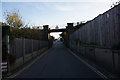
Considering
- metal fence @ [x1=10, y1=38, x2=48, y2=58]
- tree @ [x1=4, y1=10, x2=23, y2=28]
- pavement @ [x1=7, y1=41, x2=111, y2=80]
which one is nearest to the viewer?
pavement @ [x1=7, y1=41, x2=111, y2=80]

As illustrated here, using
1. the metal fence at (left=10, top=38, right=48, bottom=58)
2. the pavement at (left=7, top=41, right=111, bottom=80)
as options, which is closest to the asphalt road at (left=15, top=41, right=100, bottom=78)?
the pavement at (left=7, top=41, right=111, bottom=80)

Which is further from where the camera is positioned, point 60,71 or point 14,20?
point 14,20

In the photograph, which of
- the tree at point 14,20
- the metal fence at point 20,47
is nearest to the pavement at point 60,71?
the metal fence at point 20,47

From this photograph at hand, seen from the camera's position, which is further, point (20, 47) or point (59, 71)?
point (20, 47)

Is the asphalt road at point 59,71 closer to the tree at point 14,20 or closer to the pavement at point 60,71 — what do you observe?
the pavement at point 60,71

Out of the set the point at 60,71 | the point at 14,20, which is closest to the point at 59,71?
the point at 60,71

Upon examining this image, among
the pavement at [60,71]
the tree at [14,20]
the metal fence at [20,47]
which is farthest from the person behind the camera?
the tree at [14,20]

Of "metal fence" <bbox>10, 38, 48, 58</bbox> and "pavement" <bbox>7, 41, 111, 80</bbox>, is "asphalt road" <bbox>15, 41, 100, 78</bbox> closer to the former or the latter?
"pavement" <bbox>7, 41, 111, 80</bbox>

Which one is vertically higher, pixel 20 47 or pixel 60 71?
pixel 20 47

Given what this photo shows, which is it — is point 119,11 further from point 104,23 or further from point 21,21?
point 21,21

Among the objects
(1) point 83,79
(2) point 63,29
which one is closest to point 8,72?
(1) point 83,79

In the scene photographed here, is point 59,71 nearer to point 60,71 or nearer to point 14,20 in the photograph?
point 60,71

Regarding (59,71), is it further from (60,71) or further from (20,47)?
(20,47)

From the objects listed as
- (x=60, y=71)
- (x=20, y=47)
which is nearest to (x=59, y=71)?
(x=60, y=71)
